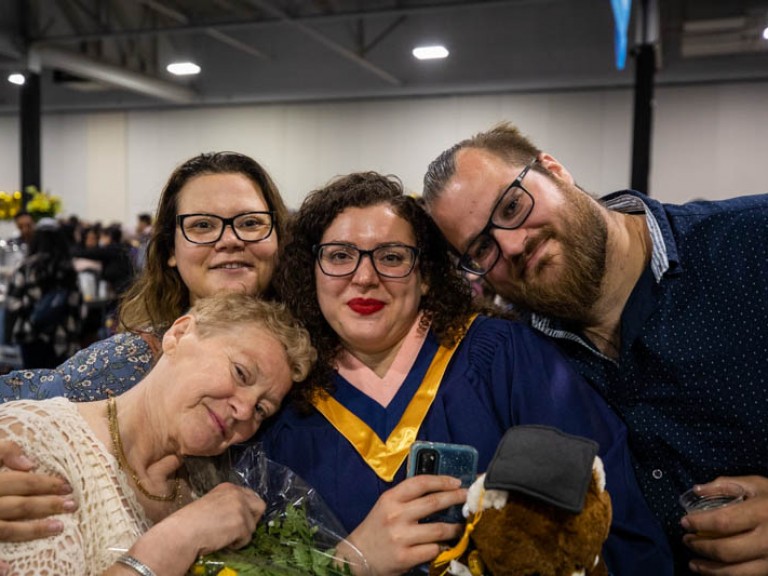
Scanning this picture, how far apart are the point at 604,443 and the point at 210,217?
1.27m

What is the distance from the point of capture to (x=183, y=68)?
39.3 ft

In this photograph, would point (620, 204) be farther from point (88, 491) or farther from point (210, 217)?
point (88, 491)

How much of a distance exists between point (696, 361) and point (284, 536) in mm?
1069

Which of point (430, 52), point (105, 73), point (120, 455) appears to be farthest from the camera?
point (105, 73)

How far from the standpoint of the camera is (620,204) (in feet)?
6.79

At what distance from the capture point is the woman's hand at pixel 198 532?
1.23 m

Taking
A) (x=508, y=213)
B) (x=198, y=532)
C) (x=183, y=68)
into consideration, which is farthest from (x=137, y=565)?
(x=183, y=68)

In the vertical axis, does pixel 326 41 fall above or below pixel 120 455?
above

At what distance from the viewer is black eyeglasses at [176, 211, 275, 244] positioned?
2.05 meters

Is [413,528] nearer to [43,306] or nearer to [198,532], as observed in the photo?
[198,532]

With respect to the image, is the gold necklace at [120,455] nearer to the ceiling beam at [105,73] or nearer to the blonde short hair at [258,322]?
the blonde short hair at [258,322]

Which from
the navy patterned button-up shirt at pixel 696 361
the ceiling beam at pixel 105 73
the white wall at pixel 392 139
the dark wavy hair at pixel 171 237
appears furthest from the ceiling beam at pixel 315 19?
the navy patterned button-up shirt at pixel 696 361

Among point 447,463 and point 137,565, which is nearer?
point 137,565

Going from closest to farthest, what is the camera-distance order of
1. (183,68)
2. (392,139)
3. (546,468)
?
(546,468) → (183,68) → (392,139)
